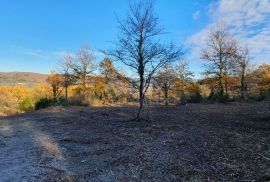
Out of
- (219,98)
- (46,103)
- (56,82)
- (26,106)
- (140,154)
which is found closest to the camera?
(140,154)

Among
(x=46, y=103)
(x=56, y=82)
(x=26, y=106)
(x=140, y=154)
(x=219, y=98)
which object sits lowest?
(x=140, y=154)

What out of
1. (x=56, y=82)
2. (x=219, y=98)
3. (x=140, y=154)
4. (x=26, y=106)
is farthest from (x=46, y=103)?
(x=140, y=154)

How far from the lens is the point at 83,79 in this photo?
22.3m

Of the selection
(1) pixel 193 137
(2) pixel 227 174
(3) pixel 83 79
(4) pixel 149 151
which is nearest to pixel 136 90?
(1) pixel 193 137

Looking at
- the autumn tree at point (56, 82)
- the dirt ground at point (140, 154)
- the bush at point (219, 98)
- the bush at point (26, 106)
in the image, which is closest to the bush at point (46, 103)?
the bush at point (26, 106)

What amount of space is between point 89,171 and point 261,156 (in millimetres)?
2866

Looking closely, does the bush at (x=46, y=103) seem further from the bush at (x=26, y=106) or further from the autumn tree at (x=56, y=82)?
the autumn tree at (x=56, y=82)

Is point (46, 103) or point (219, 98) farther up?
point (219, 98)

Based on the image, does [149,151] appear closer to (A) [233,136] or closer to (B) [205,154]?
(B) [205,154]

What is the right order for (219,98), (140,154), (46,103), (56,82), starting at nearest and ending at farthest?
(140,154) → (46,103) → (219,98) → (56,82)

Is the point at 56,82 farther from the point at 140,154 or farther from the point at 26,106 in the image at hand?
the point at 140,154

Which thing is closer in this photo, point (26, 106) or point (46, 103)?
point (26, 106)

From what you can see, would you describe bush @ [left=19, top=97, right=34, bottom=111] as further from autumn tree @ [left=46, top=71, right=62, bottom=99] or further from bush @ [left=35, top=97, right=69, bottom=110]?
autumn tree @ [left=46, top=71, right=62, bottom=99]

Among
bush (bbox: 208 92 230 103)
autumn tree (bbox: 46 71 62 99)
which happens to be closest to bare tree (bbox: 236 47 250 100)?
bush (bbox: 208 92 230 103)
